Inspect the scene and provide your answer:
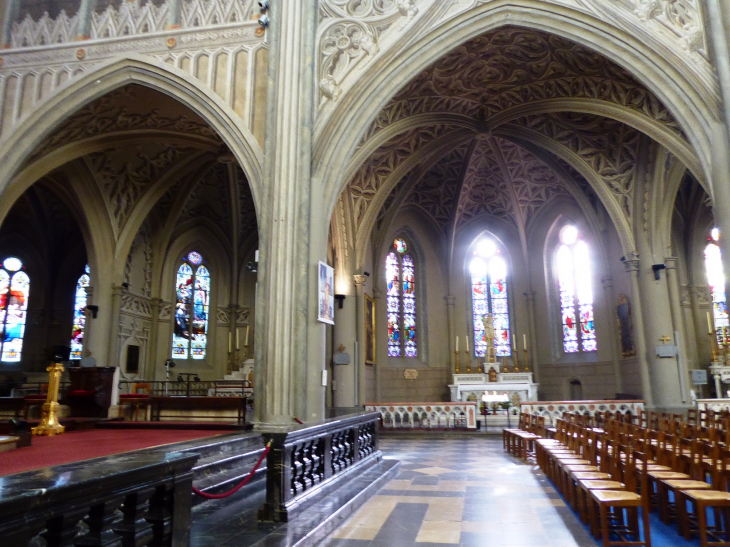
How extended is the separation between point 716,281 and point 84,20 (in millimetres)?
19042

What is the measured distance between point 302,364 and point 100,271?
8155 mm

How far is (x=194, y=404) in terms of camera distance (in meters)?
11.5

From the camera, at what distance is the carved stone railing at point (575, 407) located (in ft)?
46.4

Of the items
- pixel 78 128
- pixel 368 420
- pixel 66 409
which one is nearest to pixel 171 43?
pixel 78 128

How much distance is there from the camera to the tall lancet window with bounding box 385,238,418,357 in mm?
20484

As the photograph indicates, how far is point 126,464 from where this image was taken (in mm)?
2525

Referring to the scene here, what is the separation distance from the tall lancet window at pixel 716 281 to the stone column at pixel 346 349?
11.3 m

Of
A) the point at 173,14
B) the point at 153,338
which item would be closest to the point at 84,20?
the point at 173,14

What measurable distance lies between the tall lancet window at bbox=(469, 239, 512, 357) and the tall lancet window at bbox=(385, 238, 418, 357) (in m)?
2.28

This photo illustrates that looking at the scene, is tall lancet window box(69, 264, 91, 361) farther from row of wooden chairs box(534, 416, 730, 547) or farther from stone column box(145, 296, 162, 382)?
row of wooden chairs box(534, 416, 730, 547)

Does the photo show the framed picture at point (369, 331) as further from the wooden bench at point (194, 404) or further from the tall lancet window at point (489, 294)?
the wooden bench at point (194, 404)

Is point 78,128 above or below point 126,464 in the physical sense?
above

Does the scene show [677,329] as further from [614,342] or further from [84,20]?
[84,20]

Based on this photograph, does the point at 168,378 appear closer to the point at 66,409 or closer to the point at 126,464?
the point at 66,409
